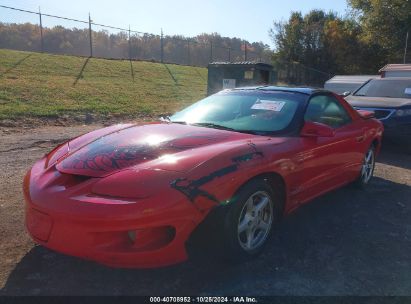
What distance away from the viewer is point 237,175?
9.65ft

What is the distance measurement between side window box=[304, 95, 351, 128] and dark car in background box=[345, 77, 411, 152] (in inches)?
119

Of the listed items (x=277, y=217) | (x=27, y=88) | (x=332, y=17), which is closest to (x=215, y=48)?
(x=332, y=17)

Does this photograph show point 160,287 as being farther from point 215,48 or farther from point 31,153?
point 215,48

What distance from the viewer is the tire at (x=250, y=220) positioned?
291 cm

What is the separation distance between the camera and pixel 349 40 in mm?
27594

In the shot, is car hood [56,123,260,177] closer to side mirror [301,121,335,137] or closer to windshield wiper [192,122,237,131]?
windshield wiper [192,122,237,131]

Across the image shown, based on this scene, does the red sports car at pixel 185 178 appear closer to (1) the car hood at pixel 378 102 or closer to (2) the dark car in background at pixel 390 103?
(2) the dark car in background at pixel 390 103

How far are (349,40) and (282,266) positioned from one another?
2735 cm

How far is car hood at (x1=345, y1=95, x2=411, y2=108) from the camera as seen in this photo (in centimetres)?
758

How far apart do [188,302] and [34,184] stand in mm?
1383

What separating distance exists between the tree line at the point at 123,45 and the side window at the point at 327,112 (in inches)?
842

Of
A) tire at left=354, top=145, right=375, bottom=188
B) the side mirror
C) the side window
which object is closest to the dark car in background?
tire at left=354, top=145, right=375, bottom=188

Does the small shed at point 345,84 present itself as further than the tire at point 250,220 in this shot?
Yes

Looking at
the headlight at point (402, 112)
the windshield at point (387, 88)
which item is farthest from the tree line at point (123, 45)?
the headlight at point (402, 112)
